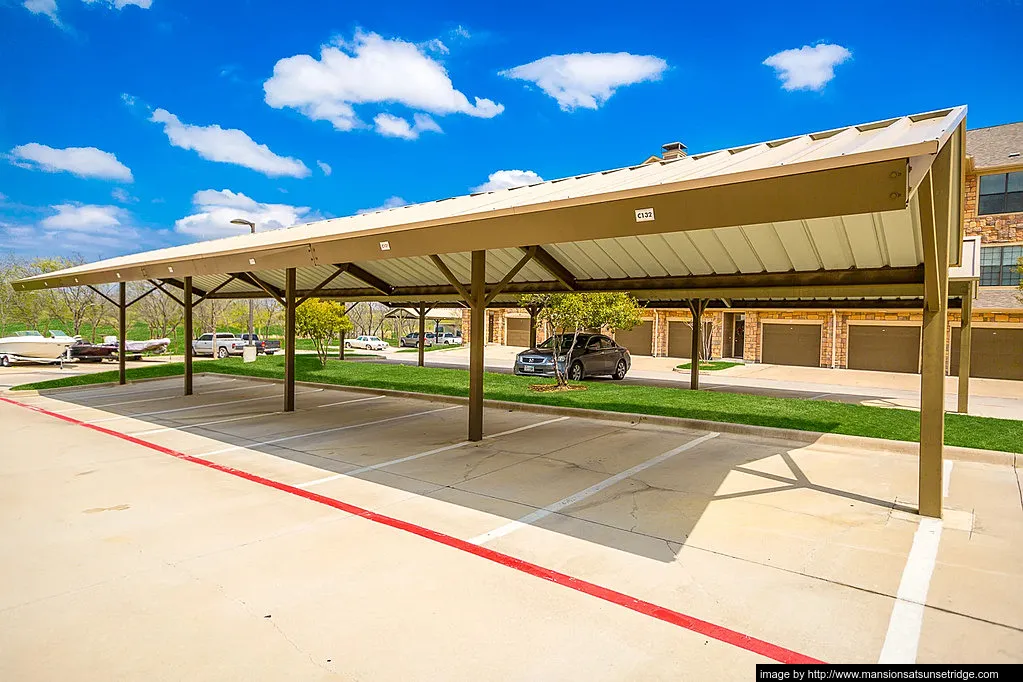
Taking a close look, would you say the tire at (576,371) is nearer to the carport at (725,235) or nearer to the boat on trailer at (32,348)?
the carport at (725,235)

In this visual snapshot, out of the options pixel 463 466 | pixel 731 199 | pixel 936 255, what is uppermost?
pixel 731 199

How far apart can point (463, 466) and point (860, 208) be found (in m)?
5.68

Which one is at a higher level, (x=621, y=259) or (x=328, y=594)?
(x=621, y=259)

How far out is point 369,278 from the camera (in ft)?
50.5

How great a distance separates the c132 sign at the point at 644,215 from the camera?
5.04m

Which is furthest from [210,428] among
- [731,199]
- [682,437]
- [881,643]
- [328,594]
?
[881,643]

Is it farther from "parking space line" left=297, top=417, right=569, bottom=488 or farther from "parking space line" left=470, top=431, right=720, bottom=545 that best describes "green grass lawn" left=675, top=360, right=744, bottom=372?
"parking space line" left=470, top=431, right=720, bottom=545

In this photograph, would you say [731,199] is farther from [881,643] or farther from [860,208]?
[881,643]

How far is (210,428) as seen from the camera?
10.7 meters

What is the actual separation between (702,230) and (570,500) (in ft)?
13.8

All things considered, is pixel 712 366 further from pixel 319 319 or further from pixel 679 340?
pixel 319 319

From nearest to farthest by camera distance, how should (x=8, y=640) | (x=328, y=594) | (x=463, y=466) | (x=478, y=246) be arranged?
(x=8, y=640) → (x=328, y=594) → (x=478, y=246) → (x=463, y=466)

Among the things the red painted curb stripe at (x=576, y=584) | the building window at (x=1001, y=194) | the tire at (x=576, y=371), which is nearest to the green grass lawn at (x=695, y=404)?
the tire at (x=576, y=371)

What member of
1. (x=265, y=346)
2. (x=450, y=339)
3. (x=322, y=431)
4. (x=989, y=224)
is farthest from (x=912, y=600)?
(x=450, y=339)
